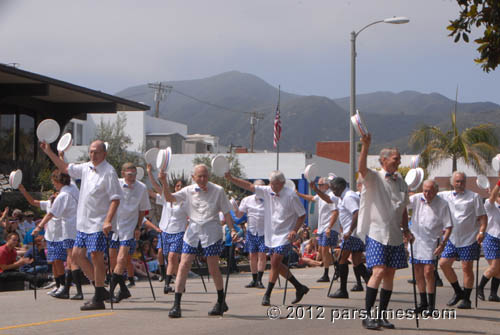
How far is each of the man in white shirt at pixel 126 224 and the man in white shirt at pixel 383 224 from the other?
4143 mm

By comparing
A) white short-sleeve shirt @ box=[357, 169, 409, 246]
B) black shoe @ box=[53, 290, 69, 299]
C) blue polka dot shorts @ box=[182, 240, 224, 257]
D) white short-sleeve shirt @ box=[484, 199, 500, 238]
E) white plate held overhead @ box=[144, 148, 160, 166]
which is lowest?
black shoe @ box=[53, 290, 69, 299]

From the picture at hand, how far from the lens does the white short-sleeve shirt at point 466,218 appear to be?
431 inches

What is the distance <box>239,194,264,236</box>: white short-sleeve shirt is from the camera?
46.6ft

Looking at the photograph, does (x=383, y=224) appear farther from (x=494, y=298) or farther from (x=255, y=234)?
(x=255, y=234)

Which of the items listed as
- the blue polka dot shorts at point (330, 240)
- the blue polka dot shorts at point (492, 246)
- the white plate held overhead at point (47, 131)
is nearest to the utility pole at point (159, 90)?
the blue polka dot shorts at point (330, 240)

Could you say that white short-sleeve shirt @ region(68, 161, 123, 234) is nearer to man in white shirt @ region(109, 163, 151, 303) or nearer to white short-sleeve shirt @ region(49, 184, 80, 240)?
man in white shirt @ region(109, 163, 151, 303)

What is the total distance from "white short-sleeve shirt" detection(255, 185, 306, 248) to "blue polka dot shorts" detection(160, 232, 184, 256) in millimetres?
2542

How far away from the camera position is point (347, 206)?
12.4 metres

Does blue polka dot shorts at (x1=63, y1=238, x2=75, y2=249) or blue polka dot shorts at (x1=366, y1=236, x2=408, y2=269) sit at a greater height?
blue polka dot shorts at (x1=366, y1=236, x2=408, y2=269)

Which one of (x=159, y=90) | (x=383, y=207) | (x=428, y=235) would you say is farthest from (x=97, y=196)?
(x=159, y=90)

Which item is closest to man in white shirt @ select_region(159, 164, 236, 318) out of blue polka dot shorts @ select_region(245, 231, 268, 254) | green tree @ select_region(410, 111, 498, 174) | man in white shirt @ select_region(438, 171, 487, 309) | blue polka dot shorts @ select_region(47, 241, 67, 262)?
blue polka dot shorts @ select_region(47, 241, 67, 262)

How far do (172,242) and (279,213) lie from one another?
10.7 feet

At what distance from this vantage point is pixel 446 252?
10.8 meters

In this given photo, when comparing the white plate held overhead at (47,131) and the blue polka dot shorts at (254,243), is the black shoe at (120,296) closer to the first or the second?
the white plate held overhead at (47,131)
